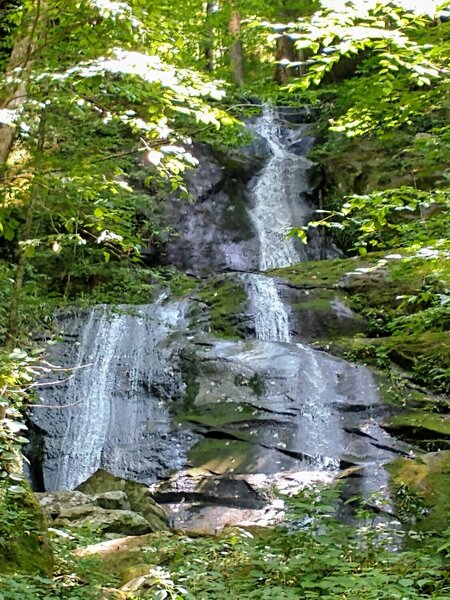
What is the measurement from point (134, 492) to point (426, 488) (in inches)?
138

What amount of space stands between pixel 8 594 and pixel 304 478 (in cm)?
519

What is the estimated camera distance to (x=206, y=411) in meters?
9.02

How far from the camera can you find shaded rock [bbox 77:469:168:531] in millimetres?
6926

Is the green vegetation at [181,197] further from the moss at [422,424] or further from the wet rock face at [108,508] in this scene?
the wet rock face at [108,508]

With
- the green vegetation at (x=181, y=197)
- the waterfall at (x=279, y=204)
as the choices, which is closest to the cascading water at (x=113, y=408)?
A: the green vegetation at (x=181, y=197)

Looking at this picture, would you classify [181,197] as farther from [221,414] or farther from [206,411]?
[206,411]

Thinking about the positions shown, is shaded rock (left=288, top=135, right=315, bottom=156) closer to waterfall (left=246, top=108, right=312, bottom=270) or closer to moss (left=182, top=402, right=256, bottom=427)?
waterfall (left=246, top=108, right=312, bottom=270)

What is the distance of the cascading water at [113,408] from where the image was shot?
8.86 meters

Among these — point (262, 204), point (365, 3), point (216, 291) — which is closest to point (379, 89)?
point (365, 3)

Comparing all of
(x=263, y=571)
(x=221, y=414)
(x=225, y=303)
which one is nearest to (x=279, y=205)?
(x=225, y=303)

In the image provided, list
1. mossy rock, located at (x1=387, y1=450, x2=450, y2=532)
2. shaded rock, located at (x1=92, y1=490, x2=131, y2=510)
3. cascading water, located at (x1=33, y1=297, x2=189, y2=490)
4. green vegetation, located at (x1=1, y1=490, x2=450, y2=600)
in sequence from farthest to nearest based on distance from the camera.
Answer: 1. cascading water, located at (x1=33, y1=297, x2=189, y2=490)
2. shaded rock, located at (x1=92, y1=490, x2=131, y2=510)
3. mossy rock, located at (x1=387, y1=450, x2=450, y2=532)
4. green vegetation, located at (x1=1, y1=490, x2=450, y2=600)

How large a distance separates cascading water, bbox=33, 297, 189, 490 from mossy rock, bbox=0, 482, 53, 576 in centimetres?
413

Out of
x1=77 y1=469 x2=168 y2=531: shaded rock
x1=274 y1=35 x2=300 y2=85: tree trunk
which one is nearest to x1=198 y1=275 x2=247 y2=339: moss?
x1=77 y1=469 x2=168 y2=531: shaded rock

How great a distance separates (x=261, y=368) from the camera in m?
9.34
